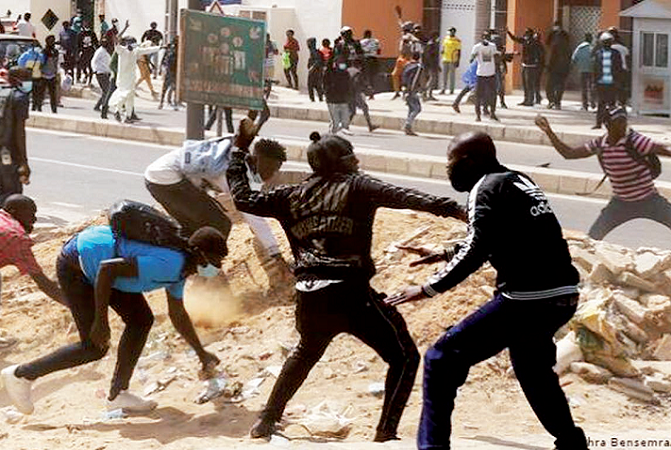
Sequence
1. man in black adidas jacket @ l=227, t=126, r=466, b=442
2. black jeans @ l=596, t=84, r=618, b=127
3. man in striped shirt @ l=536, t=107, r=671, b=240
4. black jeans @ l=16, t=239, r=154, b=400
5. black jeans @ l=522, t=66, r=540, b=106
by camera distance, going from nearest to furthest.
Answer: man in black adidas jacket @ l=227, t=126, r=466, b=442
black jeans @ l=16, t=239, r=154, b=400
man in striped shirt @ l=536, t=107, r=671, b=240
black jeans @ l=596, t=84, r=618, b=127
black jeans @ l=522, t=66, r=540, b=106

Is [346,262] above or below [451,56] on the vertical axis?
below

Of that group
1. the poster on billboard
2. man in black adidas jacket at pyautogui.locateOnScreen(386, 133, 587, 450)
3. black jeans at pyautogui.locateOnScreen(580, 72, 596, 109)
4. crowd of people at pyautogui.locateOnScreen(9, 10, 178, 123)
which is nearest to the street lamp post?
the poster on billboard

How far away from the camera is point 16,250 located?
900 cm

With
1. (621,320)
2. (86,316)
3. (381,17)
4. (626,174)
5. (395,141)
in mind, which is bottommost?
(621,320)

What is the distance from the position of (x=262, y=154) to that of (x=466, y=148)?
274 centimetres

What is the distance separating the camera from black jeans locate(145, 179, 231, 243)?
970 centimetres

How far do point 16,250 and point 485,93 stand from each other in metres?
18.2

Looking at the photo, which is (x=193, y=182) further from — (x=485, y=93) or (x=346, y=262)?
(x=485, y=93)

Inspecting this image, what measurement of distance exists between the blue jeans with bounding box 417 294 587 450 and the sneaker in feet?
3.97

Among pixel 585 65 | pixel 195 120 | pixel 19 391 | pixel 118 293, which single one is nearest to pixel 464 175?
pixel 118 293

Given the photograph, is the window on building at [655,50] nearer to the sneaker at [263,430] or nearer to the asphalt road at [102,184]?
the asphalt road at [102,184]

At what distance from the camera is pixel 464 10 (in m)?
34.6

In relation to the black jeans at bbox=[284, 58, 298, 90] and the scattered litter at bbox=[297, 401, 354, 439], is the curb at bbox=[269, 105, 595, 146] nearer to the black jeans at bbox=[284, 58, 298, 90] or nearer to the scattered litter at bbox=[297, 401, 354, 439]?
the black jeans at bbox=[284, 58, 298, 90]

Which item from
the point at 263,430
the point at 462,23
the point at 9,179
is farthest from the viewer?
the point at 462,23
